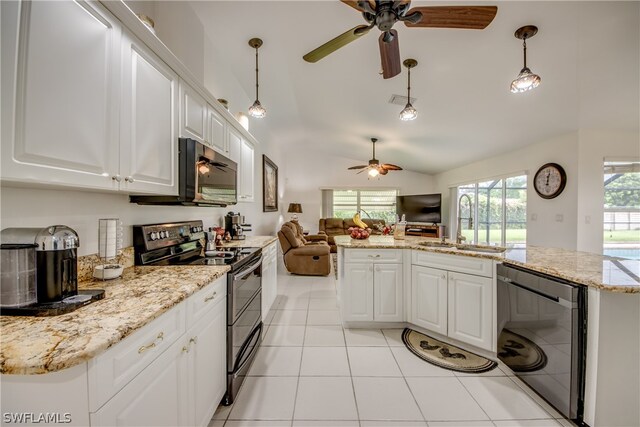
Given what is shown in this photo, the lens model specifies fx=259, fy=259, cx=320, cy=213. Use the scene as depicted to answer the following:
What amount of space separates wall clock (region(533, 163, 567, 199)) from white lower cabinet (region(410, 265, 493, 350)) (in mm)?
2634

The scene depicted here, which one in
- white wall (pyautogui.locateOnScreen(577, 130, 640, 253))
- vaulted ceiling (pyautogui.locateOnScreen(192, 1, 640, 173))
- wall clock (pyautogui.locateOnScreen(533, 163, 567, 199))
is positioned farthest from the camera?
wall clock (pyautogui.locateOnScreen(533, 163, 567, 199))

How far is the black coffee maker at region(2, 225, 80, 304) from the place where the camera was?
3.04 feet

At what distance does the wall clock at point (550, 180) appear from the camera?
359 centimetres

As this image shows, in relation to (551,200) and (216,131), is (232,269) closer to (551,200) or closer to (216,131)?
(216,131)

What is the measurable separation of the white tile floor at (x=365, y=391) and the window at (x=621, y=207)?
3.27m

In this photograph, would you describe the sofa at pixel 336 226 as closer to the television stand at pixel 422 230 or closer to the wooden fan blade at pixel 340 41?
the television stand at pixel 422 230

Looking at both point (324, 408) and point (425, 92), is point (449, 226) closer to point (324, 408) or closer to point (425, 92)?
point (425, 92)

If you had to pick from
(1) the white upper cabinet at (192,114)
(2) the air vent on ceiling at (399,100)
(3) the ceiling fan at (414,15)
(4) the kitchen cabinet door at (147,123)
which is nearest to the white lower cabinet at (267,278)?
(1) the white upper cabinet at (192,114)

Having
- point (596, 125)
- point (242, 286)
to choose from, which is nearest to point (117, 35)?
point (242, 286)

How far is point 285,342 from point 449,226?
19.3 feet

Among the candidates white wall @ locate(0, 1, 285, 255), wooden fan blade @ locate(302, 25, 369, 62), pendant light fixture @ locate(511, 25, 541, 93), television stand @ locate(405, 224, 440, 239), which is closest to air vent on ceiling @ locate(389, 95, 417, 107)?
pendant light fixture @ locate(511, 25, 541, 93)

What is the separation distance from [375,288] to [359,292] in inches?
6.7

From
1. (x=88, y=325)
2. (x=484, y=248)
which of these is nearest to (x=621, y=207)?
(x=484, y=248)

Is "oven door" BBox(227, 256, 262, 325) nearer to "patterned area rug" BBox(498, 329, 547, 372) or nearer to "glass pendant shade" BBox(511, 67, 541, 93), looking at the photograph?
"patterned area rug" BBox(498, 329, 547, 372)
